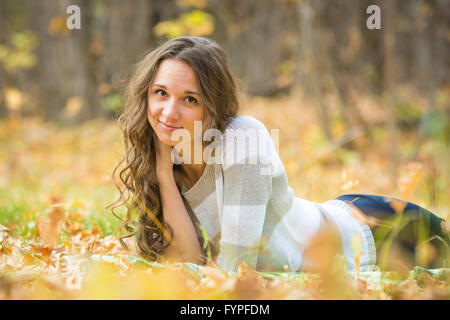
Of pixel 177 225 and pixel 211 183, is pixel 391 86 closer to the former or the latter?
pixel 211 183

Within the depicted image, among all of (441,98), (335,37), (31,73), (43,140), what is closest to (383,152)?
(441,98)

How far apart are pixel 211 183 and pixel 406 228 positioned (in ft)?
3.45

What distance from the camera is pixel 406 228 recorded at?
2.38 m

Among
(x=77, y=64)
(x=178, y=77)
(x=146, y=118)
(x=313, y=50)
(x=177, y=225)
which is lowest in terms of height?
(x=177, y=225)

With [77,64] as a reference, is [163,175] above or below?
below

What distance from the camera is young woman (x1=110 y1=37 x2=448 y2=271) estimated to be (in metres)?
1.96

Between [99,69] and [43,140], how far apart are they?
73.3 inches

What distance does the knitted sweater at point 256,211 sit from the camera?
1939 mm

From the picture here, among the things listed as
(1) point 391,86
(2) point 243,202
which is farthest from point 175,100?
(1) point 391,86

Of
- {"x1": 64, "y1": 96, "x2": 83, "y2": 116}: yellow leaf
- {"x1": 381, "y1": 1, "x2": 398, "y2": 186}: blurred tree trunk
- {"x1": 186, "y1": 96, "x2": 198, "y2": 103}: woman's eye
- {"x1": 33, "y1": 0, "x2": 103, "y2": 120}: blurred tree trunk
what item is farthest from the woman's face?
{"x1": 33, "y1": 0, "x2": 103, "y2": 120}: blurred tree trunk

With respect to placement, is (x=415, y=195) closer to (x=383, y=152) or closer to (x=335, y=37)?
(x=383, y=152)

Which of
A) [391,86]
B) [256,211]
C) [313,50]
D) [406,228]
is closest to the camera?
[256,211]

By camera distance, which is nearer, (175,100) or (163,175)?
(175,100)

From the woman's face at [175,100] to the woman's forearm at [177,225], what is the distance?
0.86ft
